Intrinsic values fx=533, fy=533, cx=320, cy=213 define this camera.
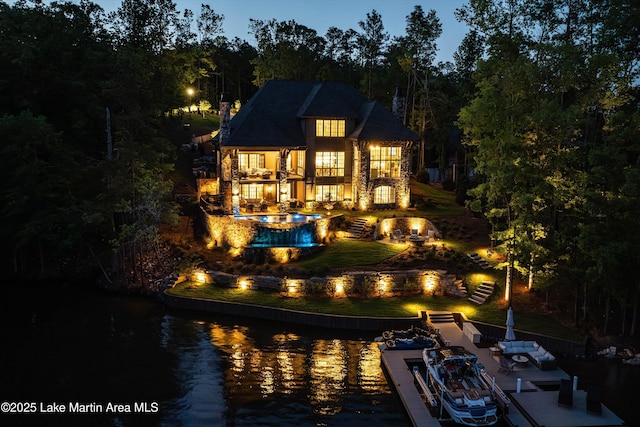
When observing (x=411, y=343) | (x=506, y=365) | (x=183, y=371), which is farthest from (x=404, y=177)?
(x=183, y=371)

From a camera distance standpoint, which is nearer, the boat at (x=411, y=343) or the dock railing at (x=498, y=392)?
the dock railing at (x=498, y=392)

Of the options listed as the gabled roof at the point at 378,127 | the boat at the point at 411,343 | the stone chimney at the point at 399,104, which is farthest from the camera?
the stone chimney at the point at 399,104

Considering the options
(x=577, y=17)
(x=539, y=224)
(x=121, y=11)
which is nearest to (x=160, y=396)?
(x=539, y=224)

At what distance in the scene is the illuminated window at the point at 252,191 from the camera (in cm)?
4688

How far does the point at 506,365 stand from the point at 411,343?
5.04m

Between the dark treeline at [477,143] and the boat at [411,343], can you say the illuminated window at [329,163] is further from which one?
the boat at [411,343]

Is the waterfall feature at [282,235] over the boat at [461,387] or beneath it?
over

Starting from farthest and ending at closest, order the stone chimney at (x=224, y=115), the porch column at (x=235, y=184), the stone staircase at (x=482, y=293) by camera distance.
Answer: the stone chimney at (x=224, y=115) < the porch column at (x=235, y=184) < the stone staircase at (x=482, y=293)

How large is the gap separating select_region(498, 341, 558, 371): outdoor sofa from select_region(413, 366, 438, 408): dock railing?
5264mm

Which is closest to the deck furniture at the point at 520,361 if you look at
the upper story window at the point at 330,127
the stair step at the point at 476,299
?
the stair step at the point at 476,299

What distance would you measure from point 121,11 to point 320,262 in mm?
47731

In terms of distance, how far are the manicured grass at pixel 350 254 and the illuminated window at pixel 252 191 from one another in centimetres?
974

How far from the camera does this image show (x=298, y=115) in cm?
4797

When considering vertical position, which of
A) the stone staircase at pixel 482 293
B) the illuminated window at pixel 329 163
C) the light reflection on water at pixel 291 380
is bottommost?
the light reflection on water at pixel 291 380
